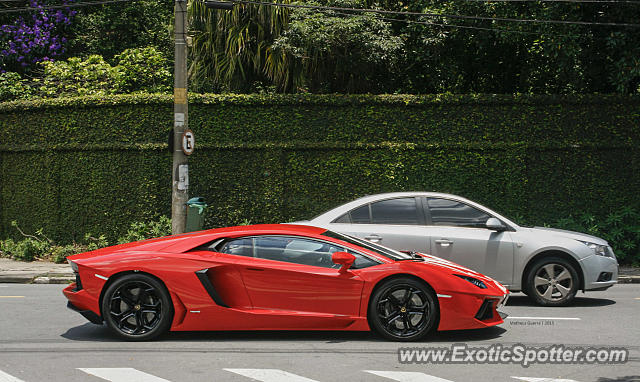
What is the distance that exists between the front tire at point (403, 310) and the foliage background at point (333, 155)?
8.17 meters

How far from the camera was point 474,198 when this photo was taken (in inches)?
606

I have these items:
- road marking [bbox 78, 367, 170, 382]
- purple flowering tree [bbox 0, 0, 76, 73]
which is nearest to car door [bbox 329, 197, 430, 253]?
road marking [bbox 78, 367, 170, 382]

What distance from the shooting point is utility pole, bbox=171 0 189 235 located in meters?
13.7

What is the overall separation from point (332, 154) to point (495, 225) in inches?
249

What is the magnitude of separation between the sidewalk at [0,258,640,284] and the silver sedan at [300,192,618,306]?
3.71 m

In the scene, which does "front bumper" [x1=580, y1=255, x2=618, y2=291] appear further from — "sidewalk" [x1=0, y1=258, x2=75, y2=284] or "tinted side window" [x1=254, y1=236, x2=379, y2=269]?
"sidewalk" [x1=0, y1=258, x2=75, y2=284]

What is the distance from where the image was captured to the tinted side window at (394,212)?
32.7ft

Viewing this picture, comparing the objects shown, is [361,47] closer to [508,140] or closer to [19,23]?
[508,140]

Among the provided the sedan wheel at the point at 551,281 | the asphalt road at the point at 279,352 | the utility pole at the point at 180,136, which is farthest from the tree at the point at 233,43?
the asphalt road at the point at 279,352

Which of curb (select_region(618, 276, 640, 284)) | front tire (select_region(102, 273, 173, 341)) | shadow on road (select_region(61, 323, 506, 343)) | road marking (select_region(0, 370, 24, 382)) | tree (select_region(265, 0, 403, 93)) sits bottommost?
curb (select_region(618, 276, 640, 284))

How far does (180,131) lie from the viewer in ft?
45.1

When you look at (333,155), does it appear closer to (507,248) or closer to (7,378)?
(507,248)

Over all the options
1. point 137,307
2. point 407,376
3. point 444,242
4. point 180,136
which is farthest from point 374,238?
point 180,136

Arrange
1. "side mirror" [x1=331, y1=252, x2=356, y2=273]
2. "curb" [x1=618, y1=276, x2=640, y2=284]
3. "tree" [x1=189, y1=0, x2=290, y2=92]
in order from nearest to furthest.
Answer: "side mirror" [x1=331, y1=252, x2=356, y2=273]
"curb" [x1=618, y1=276, x2=640, y2=284]
"tree" [x1=189, y1=0, x2=290, y2=92]
